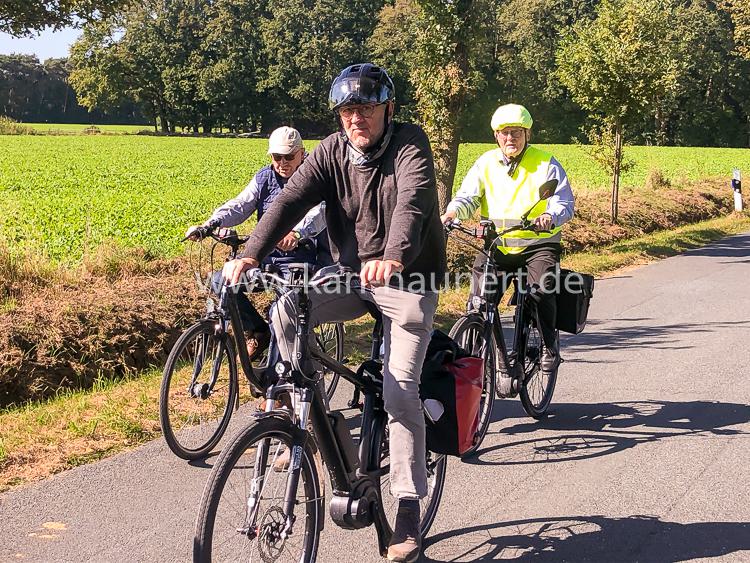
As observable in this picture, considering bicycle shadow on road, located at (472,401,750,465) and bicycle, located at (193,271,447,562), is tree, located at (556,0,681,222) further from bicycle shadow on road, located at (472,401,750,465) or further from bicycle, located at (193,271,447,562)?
bicycle, located at (193,271,447,562)

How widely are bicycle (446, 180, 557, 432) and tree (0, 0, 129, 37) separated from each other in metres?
5.71

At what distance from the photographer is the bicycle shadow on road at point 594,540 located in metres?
4.14

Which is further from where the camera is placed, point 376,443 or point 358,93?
point 376,443

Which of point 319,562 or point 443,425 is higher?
point 443,425

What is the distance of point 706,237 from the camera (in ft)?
62.7

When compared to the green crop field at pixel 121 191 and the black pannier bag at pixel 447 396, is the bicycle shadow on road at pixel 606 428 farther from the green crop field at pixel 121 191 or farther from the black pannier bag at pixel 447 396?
the green crop field at pixel 121 191

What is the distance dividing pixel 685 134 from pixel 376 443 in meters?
83.2

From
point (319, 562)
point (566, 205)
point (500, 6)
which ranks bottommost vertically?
point (319, 562)

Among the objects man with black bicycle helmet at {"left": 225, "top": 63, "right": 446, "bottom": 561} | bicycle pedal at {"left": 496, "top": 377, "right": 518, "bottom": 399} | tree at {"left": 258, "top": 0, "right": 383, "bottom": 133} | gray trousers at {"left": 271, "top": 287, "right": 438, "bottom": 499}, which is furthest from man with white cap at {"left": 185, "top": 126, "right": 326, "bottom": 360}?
tree at {"left": 258, "top": 0, "right": 383, "bottom": 133}

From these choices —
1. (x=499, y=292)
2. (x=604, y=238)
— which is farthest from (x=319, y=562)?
(x=604, y=238)

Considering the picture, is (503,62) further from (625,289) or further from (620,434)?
(620,434)

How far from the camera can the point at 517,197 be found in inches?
242

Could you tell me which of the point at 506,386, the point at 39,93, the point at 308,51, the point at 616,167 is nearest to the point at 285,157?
the point at 506,386

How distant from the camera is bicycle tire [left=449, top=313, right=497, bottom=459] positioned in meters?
5.46
